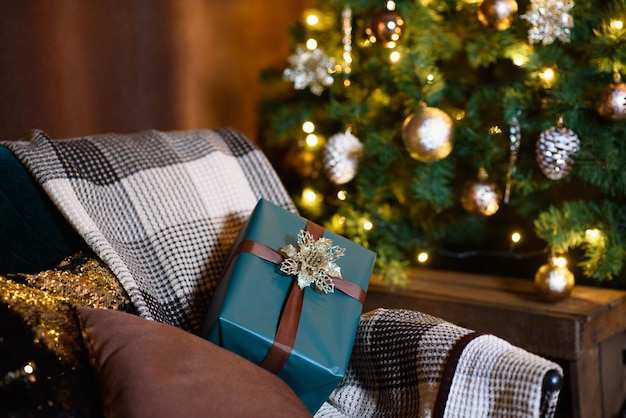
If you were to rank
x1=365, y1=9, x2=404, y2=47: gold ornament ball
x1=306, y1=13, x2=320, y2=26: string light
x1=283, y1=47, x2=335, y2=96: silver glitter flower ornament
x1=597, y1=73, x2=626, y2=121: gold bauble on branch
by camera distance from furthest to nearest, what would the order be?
x1=306, y1=13, x2=320, y2=26: string light, x1=283, y1=47, x2=335, y2=96: silver glitter flower ornament, x1=365, y1=9, x2=404, y2=47: gold ornament ball, x1=597, y1=73, x2=626, y2=121: gold bauble on branch

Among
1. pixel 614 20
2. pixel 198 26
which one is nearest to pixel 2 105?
pixel 198 26

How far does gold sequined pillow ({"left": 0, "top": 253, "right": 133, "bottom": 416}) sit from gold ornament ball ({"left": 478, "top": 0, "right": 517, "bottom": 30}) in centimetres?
106

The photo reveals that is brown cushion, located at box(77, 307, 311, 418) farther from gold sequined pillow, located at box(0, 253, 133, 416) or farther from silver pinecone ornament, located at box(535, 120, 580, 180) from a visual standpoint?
silver pinecone ornament, located at box(535, 120, 580, 180)

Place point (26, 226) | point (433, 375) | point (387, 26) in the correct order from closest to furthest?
point (433, 375)
point (26, 226)
point (387, 26)

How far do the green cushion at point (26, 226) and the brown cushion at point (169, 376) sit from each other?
29 cm

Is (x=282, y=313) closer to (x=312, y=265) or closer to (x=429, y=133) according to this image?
(x=312, y=265)

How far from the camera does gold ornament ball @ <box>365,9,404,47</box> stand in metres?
1.57

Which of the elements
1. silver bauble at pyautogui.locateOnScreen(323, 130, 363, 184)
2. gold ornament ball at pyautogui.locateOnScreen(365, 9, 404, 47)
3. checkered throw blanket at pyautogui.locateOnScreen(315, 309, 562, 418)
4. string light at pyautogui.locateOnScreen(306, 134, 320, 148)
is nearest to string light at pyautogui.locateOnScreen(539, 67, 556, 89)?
gold ornament ball at pyautogui.locateOnScreen(365, 9, 404, 47)

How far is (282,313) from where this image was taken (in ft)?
3.16

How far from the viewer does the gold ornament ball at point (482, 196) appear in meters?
1.56

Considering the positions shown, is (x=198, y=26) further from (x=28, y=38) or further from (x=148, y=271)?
(x=148, y=271)

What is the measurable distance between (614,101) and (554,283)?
0.40m

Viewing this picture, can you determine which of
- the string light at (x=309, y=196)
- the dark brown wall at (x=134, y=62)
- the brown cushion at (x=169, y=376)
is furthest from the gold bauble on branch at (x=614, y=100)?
the dark brown wall at (x=134, y=62)

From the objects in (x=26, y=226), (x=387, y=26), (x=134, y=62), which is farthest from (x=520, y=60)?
(x=26, y=226)
